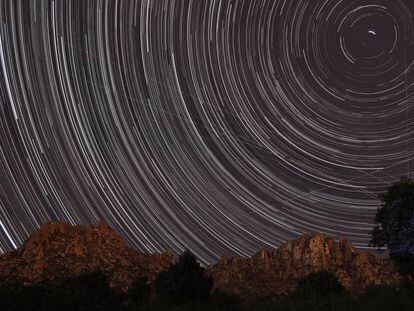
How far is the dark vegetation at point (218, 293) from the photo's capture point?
37.1 ft

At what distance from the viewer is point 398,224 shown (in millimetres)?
34406

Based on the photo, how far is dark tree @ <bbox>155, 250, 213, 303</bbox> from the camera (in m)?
28.4

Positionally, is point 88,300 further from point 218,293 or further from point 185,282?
point 218,293

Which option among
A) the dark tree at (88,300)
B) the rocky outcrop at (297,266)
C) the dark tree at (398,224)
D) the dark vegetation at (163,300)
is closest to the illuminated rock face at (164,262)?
the rocky outcrop at (297,266)

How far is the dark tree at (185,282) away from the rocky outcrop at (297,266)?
2763 inches

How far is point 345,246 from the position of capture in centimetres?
12800

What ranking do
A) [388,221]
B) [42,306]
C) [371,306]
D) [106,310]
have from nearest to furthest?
[371,306], [106,310], [42,306], [388,221]

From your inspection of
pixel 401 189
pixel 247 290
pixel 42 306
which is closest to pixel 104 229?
pixel 247 290

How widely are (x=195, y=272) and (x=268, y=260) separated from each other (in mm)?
95637

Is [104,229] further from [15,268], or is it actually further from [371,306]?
[371,306]

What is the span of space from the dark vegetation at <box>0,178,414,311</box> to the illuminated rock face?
6152 centimetres

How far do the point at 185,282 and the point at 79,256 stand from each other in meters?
83.4

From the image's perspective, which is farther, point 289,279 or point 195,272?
point 289,279

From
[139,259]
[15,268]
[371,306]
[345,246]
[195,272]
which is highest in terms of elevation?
[345,246]
